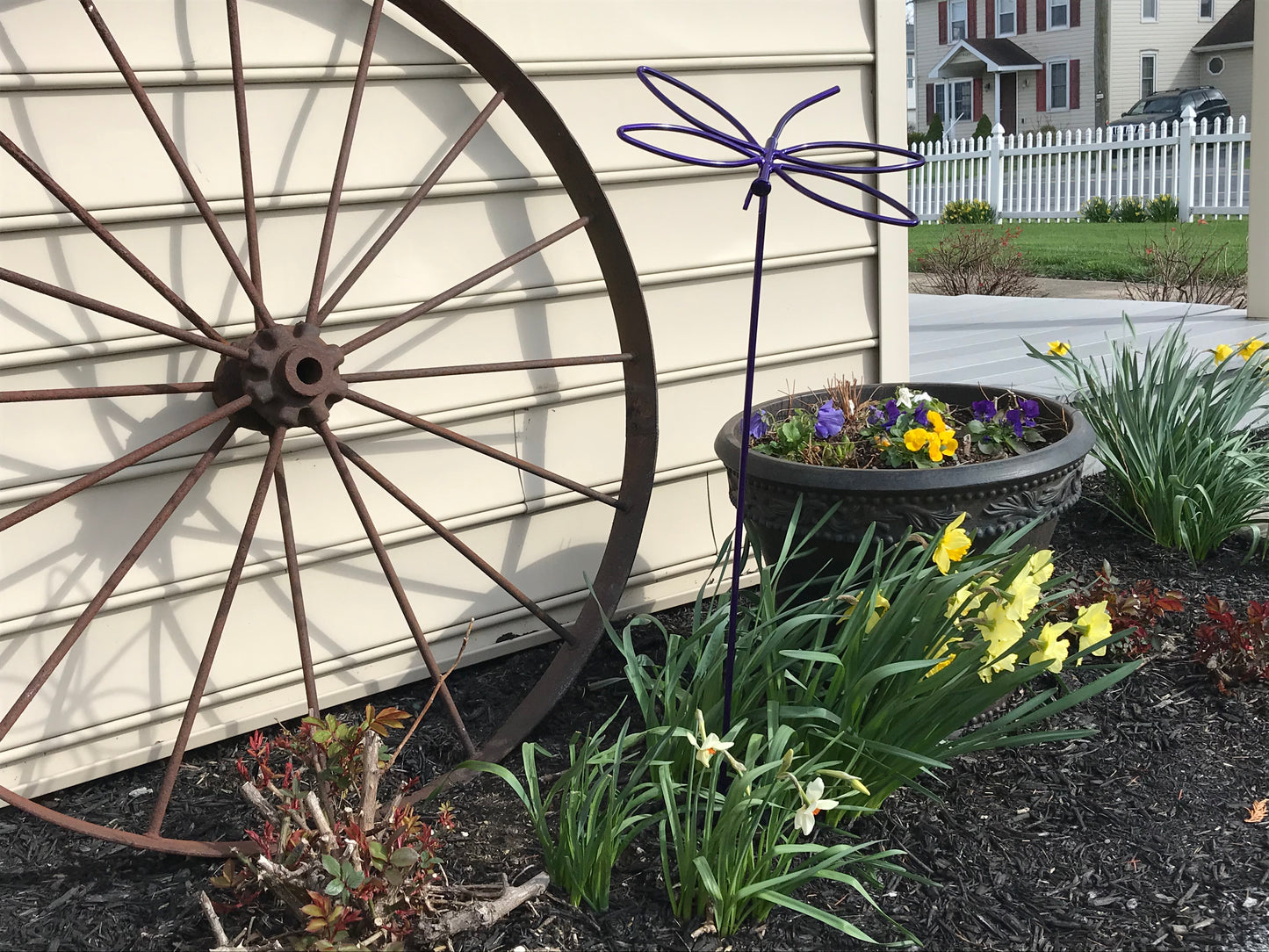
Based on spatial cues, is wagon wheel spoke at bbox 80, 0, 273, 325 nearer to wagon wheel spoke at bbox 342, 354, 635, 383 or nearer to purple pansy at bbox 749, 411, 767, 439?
wagon wheel spoke at bbox 342, 354, 635, 383

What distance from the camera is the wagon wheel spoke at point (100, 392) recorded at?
1.74m

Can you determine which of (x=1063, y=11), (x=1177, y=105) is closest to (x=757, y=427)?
(x=1177, y=105)

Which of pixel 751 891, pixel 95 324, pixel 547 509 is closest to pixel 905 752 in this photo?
pixel 751 891

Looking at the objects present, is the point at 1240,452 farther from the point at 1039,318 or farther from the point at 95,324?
the point at 1039,318

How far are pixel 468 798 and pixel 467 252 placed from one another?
3.53 feet

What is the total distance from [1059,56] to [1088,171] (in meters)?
17.8

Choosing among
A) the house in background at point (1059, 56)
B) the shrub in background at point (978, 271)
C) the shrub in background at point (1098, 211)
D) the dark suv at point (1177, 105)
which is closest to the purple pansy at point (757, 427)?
the shrub in background at point (978, 271)

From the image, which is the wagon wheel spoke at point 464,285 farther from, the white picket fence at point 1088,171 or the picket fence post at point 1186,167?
the picket fence post at point 1186,167

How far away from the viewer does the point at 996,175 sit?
14.7 meters

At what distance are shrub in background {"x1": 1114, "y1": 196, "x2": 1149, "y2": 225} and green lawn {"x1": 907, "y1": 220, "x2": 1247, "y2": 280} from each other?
6.7 inches

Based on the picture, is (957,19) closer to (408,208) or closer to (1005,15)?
(1005,15)

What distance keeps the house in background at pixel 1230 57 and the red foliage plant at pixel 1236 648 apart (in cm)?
3068

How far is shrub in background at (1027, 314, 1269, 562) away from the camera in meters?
2.82

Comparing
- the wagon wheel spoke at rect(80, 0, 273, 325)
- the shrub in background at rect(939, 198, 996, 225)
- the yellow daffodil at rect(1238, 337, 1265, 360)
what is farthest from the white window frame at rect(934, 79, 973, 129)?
the wagon wheel spoke at rect(80, 0, 273, 325)
